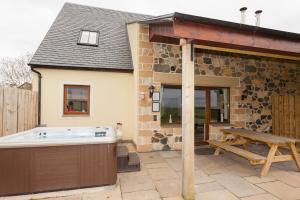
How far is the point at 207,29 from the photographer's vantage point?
3303 mm

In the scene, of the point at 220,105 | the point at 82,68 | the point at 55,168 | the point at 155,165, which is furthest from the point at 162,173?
the point at 82,68

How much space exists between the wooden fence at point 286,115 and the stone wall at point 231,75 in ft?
0.72

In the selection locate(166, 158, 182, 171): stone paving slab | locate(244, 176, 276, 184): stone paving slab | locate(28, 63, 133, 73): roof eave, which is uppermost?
locate(28, 63, 133, 73): roof eave

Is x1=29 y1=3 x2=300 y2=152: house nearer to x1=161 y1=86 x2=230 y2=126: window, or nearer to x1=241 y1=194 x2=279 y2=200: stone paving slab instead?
x1=161 y1=86 x2=230 y2=126: window

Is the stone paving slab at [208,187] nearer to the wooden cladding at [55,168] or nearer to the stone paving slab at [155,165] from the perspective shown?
the stone paving slab at [155,165]

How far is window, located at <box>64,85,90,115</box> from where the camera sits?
6328 mm

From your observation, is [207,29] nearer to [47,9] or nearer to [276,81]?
[276,81]

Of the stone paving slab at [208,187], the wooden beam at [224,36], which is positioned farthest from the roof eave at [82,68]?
the stone paving slab at [208,187]

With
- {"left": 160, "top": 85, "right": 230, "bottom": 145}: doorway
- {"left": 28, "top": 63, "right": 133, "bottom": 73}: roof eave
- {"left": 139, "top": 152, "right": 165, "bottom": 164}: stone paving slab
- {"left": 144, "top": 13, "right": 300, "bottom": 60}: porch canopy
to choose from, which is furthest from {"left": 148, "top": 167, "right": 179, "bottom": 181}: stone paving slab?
{"left": 28, "top": 63, "right": 133, "bottom": 73}: roof eave

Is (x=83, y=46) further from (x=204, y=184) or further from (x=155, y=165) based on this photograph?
(x=204, y=184)

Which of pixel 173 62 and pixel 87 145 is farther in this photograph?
pixel 173 62

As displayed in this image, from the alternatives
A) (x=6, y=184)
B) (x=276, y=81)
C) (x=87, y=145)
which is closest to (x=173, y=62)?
(x=87, y=145)

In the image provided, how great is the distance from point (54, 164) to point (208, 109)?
211 inches

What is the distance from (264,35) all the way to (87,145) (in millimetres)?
4146
